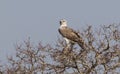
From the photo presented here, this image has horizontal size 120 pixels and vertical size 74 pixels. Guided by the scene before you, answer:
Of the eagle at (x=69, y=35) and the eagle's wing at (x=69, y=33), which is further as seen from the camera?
the eagle's wing at (x=69, y=33)

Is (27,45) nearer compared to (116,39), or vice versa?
(116,39)

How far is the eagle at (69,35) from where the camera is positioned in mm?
23300

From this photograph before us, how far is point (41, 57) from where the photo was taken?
923 inches

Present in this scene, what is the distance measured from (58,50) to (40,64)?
4.61 ft

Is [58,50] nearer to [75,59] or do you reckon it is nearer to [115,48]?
[75,59]

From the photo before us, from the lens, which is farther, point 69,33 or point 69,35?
point 69,33

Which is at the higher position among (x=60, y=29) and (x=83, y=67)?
(x=60, y=29)

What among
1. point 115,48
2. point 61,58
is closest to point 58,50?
point 61,58

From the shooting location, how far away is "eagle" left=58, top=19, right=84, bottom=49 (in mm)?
23300

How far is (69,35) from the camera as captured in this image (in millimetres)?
25969

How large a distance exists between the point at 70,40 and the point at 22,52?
242 centimetres

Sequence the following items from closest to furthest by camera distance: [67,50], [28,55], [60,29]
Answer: [67,50]
[28,55]
[60,29]

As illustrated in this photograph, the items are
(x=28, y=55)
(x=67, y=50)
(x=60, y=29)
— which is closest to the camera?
(x=67, y=50)

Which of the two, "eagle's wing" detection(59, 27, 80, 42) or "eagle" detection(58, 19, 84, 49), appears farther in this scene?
"eagle's wing" detection(59, 27, 80, 42)
